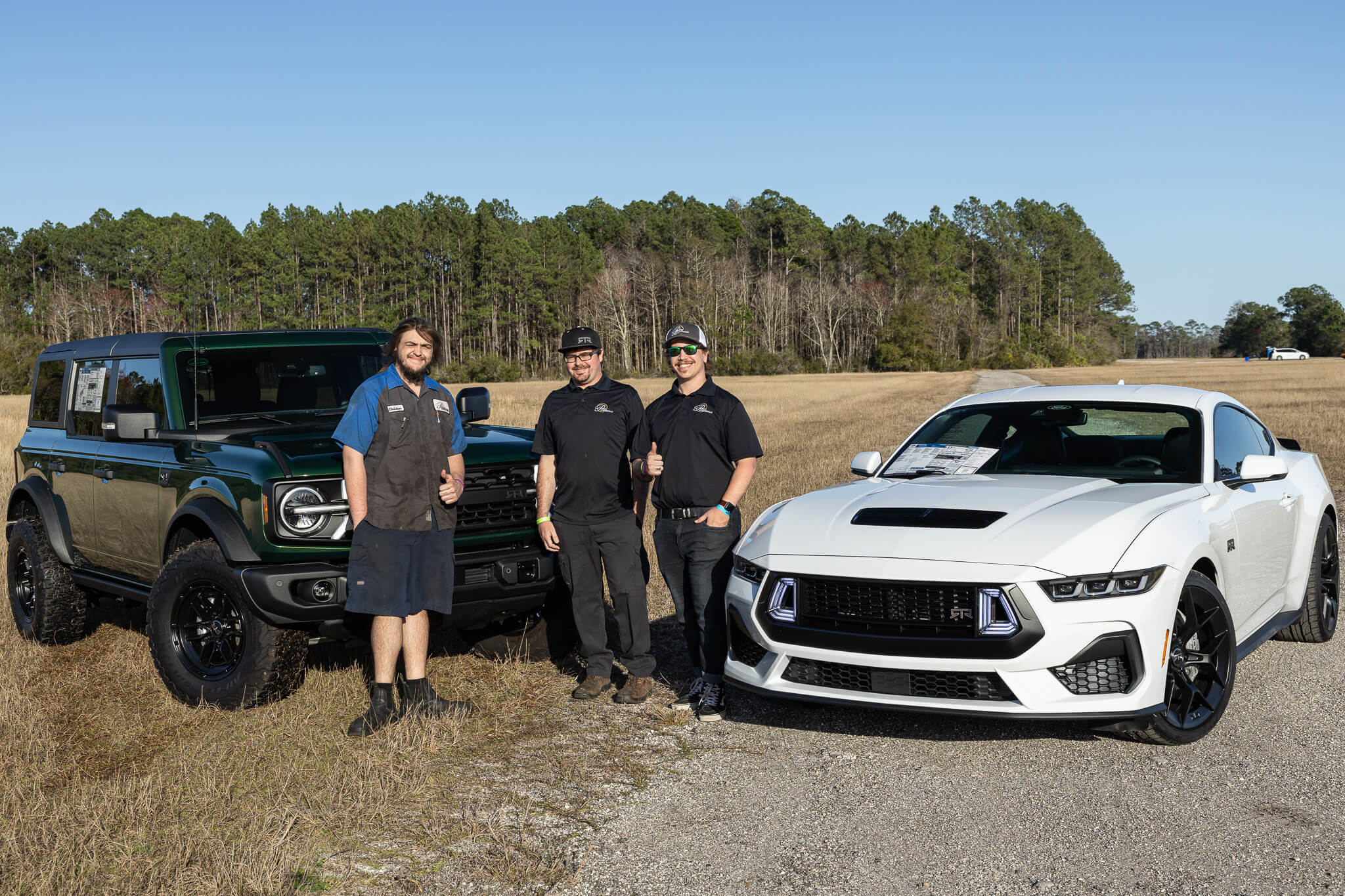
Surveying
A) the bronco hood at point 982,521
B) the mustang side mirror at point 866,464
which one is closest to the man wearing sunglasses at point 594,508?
the bronco hood at point 982,521

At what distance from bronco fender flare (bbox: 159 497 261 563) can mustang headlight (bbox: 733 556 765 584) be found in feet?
7.40

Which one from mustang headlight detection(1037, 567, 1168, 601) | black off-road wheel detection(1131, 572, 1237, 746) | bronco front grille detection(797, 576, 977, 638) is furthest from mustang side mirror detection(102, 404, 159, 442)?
black off-road wheel detection(1131, 572, 1237, 746)

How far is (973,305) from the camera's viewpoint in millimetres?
125375

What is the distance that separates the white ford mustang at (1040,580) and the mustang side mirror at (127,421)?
131 inches

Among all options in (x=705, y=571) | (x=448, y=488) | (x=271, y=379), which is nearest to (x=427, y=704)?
(x=448, y=488)

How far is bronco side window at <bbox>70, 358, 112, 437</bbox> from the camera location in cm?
706

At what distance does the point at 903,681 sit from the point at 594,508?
6.40ft

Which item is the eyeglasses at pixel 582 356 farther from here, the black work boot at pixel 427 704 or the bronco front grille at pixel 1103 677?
the bronco front grille at pixel 1103 677

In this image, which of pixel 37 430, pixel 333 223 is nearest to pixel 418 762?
pixel 37 430

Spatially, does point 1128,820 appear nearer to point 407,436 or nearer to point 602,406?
point 602,406

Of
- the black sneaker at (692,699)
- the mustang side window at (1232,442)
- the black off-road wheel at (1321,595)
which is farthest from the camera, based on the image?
the black off-road wheel at (1321,595)

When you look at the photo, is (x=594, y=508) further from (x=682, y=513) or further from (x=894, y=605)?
(x=894, y=605)

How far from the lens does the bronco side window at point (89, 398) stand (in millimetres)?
7062

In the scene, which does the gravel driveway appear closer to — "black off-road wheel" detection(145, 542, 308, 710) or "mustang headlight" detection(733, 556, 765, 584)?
"mustang headlight" detection(733, 556, 765, 584)
